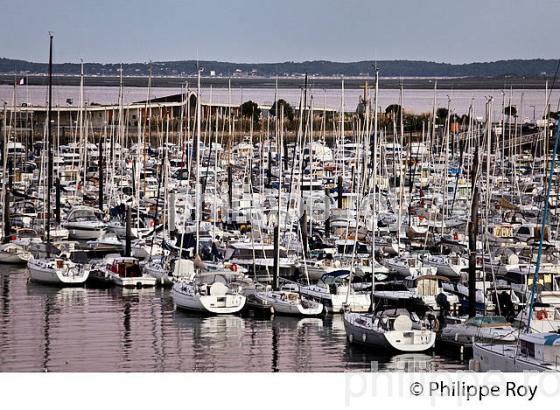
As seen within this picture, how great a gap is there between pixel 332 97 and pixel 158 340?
106 ft

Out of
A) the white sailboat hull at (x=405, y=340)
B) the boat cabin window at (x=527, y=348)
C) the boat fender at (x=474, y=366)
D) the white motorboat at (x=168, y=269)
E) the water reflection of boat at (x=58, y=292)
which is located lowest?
the water reflection of boat at (x=58, y=292)

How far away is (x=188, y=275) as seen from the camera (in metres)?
15.2

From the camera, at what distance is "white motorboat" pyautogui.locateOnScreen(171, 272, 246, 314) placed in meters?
Result: 13.7

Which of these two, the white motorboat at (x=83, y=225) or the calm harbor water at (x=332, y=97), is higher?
the calm harbor water at (x=332, y=97)

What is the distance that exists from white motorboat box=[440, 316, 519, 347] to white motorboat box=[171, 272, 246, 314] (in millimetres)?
2683

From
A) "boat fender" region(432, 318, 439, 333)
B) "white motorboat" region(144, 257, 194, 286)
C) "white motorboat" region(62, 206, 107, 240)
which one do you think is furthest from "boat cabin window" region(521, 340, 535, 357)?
"white motorboat" region(62, 206, 107, 240)

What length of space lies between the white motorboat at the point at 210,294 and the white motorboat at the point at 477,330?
268 centimetres

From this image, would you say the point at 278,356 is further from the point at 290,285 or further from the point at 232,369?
the point at 290,285

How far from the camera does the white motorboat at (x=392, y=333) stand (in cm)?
1145

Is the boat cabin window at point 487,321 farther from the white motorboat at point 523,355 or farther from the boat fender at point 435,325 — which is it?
the white motorboat at point 523,355

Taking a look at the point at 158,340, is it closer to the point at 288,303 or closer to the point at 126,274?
the point at 288,303

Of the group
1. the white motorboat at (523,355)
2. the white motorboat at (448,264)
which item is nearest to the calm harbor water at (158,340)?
the white motorboat at (523,355)

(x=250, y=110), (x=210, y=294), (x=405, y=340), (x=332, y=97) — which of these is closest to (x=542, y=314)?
(x=405, y=340)
